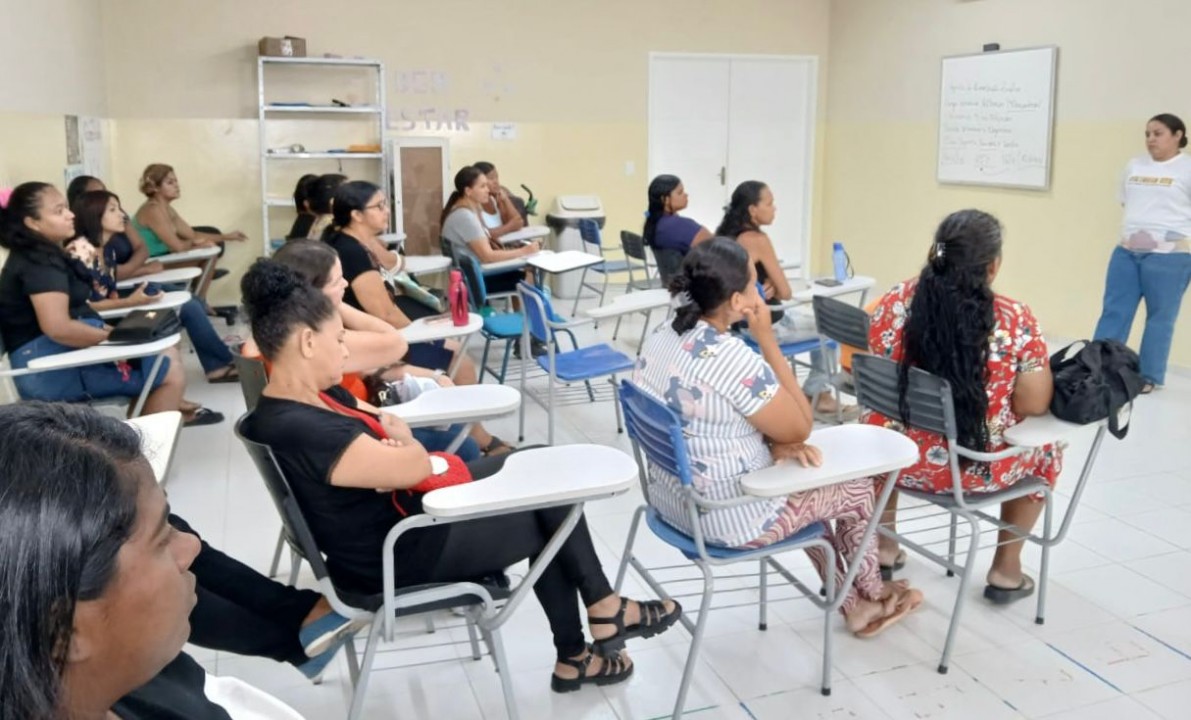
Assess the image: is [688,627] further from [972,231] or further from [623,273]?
[623,273]

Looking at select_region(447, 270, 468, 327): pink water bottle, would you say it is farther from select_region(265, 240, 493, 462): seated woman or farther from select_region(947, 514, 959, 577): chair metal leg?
select_region(947, 514, 959, 577): chair metal leg

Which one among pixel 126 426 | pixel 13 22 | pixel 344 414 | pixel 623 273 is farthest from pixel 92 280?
pixel 623 273

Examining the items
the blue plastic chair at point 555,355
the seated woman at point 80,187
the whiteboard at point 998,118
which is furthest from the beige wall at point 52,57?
the whiteboard at point 998,118

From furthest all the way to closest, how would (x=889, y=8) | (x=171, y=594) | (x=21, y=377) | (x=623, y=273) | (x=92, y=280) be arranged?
(x=623, y=273) → (x=889, y=8) → (x=92, y=280) → (x=21, y=377) → (x=171, y=594)

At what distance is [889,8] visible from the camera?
790cm

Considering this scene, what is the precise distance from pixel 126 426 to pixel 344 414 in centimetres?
129

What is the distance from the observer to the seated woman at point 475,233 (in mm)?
5496

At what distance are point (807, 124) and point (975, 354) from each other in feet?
22.6

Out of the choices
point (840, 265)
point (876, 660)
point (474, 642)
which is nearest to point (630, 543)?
point (474, 642)

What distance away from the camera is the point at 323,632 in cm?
203

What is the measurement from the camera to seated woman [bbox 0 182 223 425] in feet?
11.7

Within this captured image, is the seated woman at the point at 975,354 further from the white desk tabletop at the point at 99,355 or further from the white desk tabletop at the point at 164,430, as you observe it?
the white desk tabletop at the point at 99,355

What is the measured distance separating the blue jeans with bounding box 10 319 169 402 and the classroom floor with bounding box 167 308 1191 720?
0.77 m

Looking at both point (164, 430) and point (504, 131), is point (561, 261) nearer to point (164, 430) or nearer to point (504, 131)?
point (164, 430)
